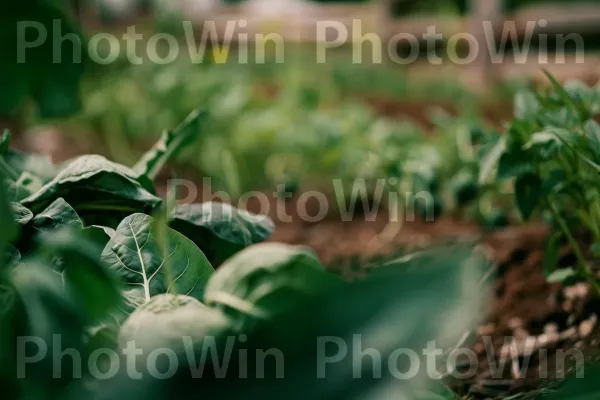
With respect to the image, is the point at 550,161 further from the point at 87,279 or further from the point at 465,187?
the point at 87,279

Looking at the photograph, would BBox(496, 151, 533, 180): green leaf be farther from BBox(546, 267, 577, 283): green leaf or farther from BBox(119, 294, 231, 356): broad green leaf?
BBox(119, 294, 231, 356): broad green leaf

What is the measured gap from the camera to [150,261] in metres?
0.87


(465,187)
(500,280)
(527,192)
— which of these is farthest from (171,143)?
(465,187)

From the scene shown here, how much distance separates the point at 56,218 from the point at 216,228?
0.23 metres

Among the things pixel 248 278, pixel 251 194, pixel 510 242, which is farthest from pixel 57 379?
pixel 251 194

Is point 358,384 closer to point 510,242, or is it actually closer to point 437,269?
point 437,269

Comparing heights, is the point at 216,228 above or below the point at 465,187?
above

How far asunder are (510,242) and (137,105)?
2812 mm

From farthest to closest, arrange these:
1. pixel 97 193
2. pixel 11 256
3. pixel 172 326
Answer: pixel 97 193 < pixel 11 256 < pixel 172 326

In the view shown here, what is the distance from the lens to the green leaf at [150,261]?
33.1 inches

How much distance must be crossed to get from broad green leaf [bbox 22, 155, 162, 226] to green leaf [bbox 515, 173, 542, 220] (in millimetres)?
674

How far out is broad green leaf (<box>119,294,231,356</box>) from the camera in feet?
2.02

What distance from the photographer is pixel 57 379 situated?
1.81ft

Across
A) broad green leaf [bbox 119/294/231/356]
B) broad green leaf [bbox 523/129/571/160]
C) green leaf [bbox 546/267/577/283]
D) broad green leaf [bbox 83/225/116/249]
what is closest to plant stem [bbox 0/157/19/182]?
broad green leaf [bbox 83/225/116/249]
